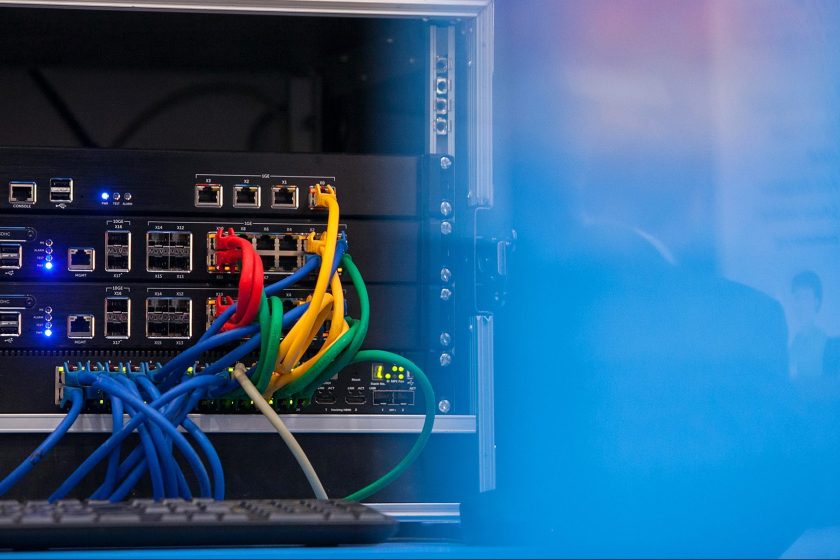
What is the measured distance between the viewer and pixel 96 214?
37.5 inches

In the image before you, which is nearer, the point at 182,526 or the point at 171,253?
the point at 182,526

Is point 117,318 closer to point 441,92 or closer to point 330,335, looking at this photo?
point 330,335

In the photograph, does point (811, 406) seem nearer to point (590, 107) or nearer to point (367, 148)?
point (590, 107)

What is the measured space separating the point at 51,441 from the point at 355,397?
0.31m

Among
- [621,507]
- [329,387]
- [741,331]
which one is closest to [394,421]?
[329,387]

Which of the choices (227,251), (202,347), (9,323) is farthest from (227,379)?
(9,323)

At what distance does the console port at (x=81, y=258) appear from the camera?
0.94m

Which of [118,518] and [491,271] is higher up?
[491,271]

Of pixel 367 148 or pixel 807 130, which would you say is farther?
pixel 367 148

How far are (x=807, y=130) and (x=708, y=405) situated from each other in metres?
0.31

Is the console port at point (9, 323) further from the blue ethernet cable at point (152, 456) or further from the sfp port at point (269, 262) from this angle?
the sfp port at point (269, 262)

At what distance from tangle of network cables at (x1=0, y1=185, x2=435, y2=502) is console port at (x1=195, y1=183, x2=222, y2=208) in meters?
0.04

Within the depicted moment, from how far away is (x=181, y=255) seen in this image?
0.96 metres

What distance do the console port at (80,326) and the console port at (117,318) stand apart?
0.02m
